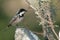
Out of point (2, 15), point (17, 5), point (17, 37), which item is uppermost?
point (17, 5)

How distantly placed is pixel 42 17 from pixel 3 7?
408 centimetres

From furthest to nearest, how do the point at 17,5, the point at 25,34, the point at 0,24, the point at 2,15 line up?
the point at 17,5, the point at 2,15, the point at 0,24, the point at 25,34

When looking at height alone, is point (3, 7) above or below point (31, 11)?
above

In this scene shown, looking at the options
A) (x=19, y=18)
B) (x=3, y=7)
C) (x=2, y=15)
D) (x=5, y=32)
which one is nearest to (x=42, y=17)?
(x=19, y=18)

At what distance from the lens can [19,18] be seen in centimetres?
419

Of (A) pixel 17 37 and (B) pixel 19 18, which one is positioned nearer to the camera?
(A) pixel 17 37

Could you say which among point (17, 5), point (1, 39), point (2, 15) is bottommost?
point (1, 39)

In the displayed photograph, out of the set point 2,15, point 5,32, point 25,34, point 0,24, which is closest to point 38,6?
point 25,34

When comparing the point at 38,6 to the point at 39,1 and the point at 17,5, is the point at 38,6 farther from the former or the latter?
the point at 17,5

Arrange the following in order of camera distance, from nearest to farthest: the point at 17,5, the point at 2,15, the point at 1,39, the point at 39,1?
the point at 39,1
the point at 1,39
the point at 2,15
the point at 17,5

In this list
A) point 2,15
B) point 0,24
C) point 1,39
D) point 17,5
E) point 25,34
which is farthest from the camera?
point 17,5

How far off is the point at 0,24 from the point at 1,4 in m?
1.52

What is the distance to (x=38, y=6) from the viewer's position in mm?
3662

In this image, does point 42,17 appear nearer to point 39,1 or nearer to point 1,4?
point 39,1
